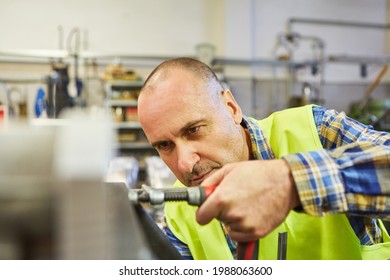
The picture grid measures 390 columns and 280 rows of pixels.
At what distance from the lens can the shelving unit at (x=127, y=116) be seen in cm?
235

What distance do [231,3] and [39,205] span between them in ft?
8.98

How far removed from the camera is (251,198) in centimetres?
Answer: 28

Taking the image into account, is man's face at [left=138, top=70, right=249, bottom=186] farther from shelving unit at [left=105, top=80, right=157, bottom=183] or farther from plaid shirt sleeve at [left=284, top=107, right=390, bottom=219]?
shelving unit at [left=105, top=80, right=157, bottom=183]

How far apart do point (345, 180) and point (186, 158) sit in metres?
0.20

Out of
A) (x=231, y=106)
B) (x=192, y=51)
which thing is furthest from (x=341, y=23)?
(x=231, y=106)

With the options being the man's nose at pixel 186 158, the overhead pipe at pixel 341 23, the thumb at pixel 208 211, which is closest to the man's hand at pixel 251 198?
the thumb at pixel 208 211

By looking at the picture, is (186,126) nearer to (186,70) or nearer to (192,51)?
(186,70)

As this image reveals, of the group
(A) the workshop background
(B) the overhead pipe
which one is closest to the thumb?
(A) the workshop background

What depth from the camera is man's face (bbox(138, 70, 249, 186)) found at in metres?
0.46

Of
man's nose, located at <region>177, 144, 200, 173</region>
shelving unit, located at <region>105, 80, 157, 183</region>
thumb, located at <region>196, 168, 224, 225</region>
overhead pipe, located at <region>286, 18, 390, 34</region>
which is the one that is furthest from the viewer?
overhead pipe, located at <region>286, 18, 390, 34</region>

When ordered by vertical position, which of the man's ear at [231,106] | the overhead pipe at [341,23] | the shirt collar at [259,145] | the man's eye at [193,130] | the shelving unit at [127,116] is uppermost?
the overhead pipe at [341,23]

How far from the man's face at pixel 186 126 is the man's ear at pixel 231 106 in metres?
→ 0.02

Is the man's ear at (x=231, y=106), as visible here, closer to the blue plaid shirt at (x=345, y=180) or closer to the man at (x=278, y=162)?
the man at (x=278, y=162)

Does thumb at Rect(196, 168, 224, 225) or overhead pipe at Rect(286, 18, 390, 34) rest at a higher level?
overhead pipe at Rect(286, 18, 390, 34)
